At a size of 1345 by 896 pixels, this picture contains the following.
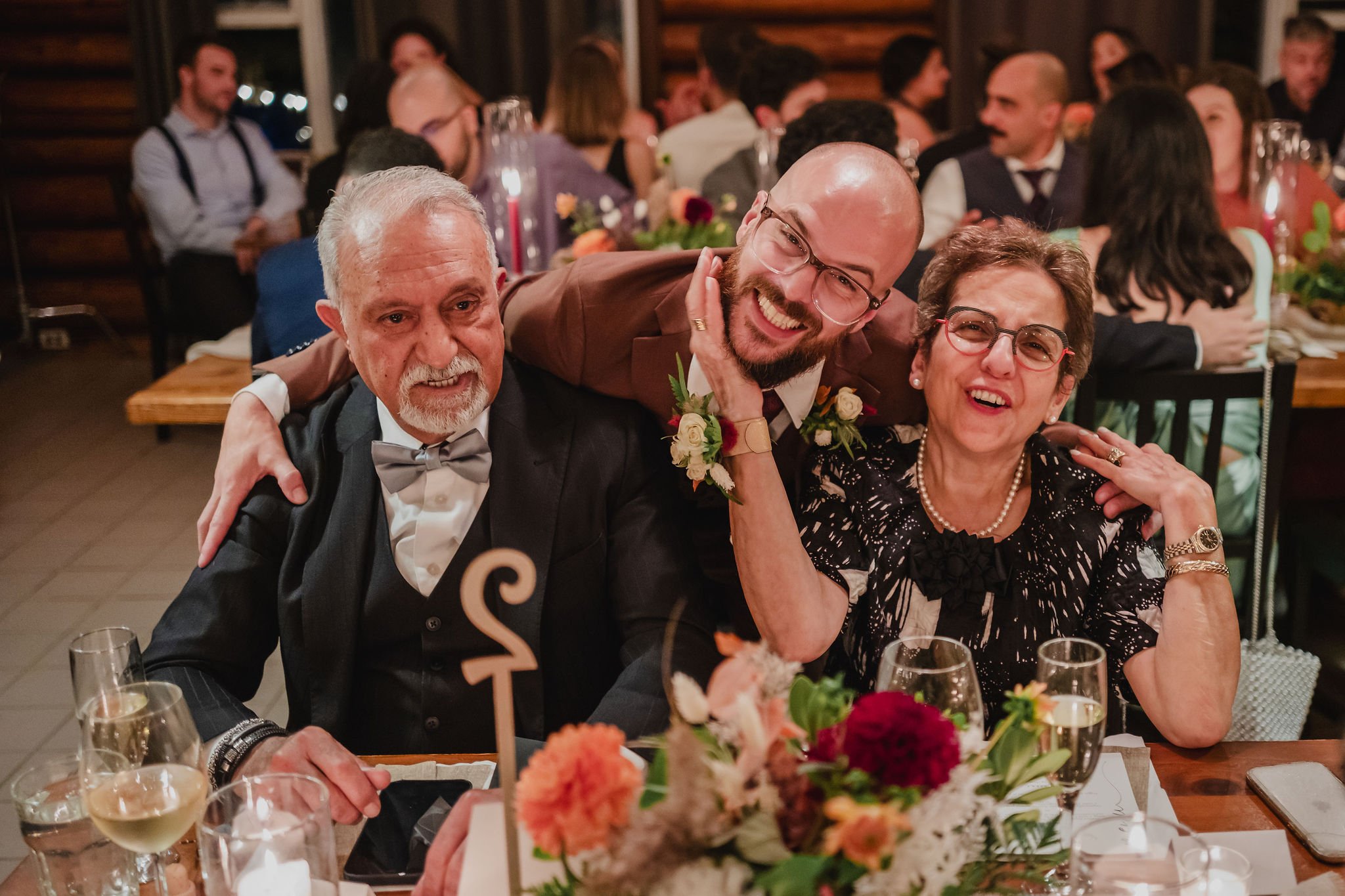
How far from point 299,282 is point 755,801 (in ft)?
8.03

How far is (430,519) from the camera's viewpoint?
1.96 metres

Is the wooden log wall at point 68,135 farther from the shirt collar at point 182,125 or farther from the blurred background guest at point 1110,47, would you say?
the blurred background guest at point 1110,47

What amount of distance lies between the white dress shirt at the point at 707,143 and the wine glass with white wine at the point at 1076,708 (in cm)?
455

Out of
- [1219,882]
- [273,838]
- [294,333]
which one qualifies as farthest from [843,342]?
[294,333]

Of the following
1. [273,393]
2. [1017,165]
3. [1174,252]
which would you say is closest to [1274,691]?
[1174,252]

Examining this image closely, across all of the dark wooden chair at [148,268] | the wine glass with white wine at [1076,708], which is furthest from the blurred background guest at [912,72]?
the wine glass with white wine at [1076,708]

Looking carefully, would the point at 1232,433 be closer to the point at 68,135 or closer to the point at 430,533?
the point at 430,533

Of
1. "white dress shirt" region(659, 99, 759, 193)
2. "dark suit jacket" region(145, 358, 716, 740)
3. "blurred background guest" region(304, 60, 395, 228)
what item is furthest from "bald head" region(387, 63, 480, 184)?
"dark suit jacket" region(145, 358, 716, 740)

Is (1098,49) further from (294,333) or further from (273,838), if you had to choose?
(273,838)

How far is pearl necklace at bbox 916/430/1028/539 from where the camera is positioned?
1.97 meters

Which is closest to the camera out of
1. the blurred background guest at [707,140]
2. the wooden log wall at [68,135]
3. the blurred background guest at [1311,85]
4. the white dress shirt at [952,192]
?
the white dress shirt at [952,192]

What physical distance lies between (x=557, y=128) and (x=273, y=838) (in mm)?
4874

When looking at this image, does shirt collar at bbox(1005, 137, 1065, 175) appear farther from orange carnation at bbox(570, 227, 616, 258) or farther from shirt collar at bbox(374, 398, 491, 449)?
shirt collar at bbox(374, 398, 491, 449)

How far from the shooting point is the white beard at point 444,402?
6.13ft
